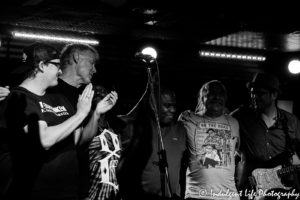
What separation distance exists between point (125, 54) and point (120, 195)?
14.8ft

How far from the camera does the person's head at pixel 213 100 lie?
488 centimetres

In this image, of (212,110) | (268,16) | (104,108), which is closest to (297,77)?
(268,16)

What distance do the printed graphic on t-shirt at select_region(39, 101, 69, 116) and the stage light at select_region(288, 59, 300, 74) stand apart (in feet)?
22.0

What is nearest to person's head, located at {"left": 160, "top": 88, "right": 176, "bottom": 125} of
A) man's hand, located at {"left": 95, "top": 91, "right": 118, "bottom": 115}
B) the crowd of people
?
the crowd of people

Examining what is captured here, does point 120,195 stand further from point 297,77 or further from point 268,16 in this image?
point 297,77

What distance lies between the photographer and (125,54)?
818 cm

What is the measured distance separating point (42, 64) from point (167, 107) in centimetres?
156

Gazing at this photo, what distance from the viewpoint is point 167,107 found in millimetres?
4414

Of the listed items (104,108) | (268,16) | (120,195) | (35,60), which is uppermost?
(268,16)

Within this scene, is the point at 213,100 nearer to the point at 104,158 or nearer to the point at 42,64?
the point at 104,158

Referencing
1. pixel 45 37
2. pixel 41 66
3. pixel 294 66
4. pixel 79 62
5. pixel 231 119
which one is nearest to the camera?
pixel 41 66

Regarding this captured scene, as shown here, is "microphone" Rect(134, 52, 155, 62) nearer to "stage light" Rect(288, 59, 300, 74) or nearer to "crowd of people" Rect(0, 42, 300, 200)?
"crowd of people" Rect(0, 42, 300, 200)

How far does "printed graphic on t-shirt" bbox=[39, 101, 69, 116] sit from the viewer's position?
3.30 meters

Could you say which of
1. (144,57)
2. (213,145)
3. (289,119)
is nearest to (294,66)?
(289,119)
